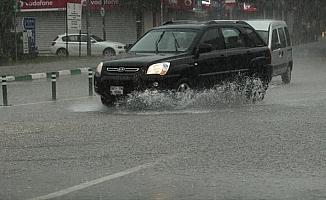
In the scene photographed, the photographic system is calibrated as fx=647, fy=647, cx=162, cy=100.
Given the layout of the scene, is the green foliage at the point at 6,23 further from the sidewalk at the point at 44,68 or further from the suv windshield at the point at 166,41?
the suv windshield at the point at 166,41

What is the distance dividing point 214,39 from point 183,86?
164cm

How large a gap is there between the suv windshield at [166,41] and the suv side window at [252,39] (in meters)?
1.82

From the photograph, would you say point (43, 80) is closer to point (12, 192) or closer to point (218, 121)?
point (218, 121)

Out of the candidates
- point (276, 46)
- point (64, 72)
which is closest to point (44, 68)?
point (64, 72)

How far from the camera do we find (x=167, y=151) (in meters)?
8.40

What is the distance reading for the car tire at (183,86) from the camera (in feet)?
40.3

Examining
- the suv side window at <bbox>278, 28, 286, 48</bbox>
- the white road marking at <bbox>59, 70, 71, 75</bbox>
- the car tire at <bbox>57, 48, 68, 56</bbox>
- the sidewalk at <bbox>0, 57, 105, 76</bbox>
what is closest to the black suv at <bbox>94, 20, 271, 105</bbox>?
the suv side window at <bbox>278, 28, 286, 48</bbox>

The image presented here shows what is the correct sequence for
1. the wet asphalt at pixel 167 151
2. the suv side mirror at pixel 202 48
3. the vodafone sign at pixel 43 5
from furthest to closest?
the vodafone sign at pixel 43 5 → the suv side mirror at pixel 202 48 → the wet asphalt at pixel 167 151

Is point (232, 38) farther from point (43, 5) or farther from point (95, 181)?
point (43, 5)

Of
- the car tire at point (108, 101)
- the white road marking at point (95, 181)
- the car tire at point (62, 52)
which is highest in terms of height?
the car tire at point (62, 52)

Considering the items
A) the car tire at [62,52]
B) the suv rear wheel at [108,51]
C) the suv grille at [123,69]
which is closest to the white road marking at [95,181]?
the suv grille at [123,69]

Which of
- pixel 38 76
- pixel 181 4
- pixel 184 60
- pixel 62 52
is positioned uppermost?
pixel 181 4

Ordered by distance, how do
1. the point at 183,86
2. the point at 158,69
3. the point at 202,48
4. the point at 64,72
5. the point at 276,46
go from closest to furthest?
the point at 158,69 < the point at 183,86 < the point at 202,48 < the point at 276,46 < the point at 64,72

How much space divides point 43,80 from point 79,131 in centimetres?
1187
